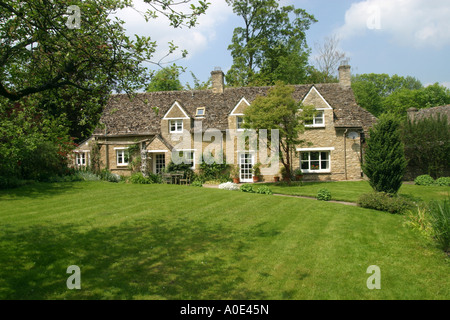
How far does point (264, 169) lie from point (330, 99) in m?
8.68

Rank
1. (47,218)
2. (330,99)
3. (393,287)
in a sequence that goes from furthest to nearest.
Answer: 1. (330,99)
2. (47,218)
3. (393,287)

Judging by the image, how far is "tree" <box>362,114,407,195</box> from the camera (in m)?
13.8

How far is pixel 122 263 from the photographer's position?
6.26 meters

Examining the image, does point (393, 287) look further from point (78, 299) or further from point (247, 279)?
point (78, 299)

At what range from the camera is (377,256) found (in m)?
7.28

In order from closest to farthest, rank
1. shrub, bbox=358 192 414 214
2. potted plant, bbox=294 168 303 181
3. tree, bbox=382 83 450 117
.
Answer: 1. shrub, bbox=358 192 414 214
2. potted plant, bbox=294 168 303 181
3. tree, bbox=382 83 450 117

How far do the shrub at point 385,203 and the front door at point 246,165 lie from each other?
472 inches

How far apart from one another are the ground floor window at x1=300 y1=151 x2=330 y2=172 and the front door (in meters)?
4.26

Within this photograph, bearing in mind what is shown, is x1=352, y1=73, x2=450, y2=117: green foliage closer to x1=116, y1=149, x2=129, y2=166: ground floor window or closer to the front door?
the front door
